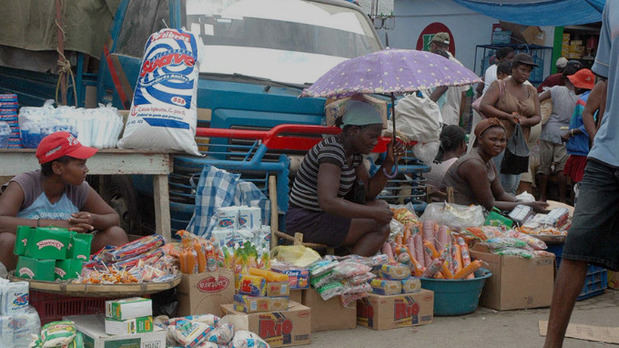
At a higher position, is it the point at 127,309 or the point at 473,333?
the point at 127,309

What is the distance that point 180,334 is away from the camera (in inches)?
158

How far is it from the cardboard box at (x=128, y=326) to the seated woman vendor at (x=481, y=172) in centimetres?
339

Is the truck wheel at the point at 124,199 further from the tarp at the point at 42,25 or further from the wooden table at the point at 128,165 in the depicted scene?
the tarp at the point at 42,25

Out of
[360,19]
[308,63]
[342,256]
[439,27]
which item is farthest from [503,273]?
[439,27]

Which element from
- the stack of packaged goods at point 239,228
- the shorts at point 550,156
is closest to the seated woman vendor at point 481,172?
the stack of packaged goods at point 239,228

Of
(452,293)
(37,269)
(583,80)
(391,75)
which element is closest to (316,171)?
(391,75)

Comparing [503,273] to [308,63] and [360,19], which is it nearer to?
[308,63]

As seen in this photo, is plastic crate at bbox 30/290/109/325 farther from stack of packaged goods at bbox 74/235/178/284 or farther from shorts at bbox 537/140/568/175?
shorts at bbox 537/140/568/175

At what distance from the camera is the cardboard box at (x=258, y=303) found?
440 cm

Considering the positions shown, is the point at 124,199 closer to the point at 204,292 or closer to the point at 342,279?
the point at 204,292

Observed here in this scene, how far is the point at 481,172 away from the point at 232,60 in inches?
86.0

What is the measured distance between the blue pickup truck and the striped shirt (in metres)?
0.19

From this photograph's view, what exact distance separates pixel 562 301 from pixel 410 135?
3018 mm

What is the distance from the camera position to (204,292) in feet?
14.9
